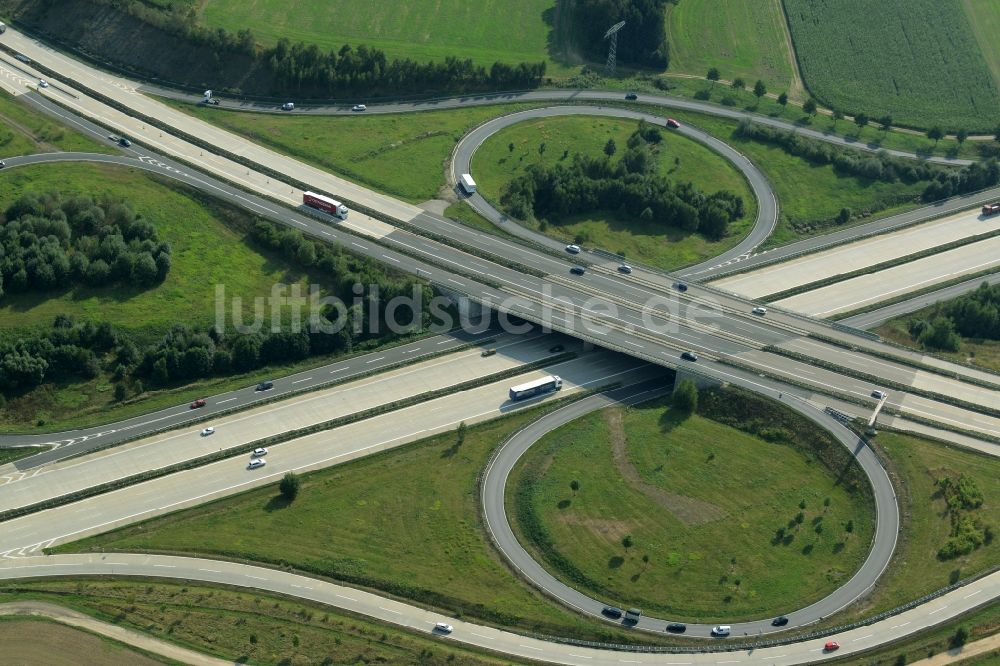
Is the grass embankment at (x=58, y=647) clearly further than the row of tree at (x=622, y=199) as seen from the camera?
No

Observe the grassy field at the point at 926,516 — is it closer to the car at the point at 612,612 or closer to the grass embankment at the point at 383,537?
the car at the point at 612,612

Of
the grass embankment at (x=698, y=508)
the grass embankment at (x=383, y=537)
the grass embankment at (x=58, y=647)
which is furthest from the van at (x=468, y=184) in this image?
the grass embankment at (x=58, y=647)

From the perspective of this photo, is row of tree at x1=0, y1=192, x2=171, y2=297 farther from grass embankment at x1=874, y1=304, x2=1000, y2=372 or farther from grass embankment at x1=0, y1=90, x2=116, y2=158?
grass embankment at x1=874, y1=304, x2=1000, y2=372

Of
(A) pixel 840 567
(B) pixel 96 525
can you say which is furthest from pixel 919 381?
(B) pixel 96 525

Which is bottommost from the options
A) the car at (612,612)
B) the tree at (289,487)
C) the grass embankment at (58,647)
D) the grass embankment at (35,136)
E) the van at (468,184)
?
the grass embankment at (58,647)

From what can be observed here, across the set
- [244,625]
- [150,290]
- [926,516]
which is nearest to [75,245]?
[150,290]

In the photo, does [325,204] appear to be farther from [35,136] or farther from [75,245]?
[35,136]
